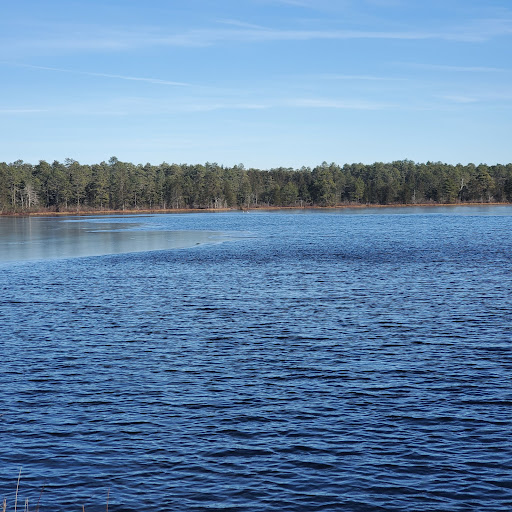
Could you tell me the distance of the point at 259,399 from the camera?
21.3 metres

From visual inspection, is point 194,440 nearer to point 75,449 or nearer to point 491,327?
point 75,449

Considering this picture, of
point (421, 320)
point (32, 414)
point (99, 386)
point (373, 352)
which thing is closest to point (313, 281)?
point (421, 320)

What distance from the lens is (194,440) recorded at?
17.9 metres

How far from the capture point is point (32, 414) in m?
20.2

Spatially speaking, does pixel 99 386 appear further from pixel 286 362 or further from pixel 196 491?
pixel 196 491

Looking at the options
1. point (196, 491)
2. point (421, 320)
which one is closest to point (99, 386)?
point (196, 491)

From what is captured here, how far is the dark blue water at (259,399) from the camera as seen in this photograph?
15203mm

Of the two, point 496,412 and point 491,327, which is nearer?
point 496,412

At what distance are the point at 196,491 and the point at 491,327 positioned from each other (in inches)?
821

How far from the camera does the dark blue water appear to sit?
15203 mm

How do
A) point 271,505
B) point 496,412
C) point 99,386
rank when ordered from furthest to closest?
1. point 99,386
2. point 496,412
3. point 271,505

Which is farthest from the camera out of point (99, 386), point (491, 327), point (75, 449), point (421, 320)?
point (421, 320)

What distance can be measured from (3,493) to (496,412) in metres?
13.7

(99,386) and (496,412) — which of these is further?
(99,386)
